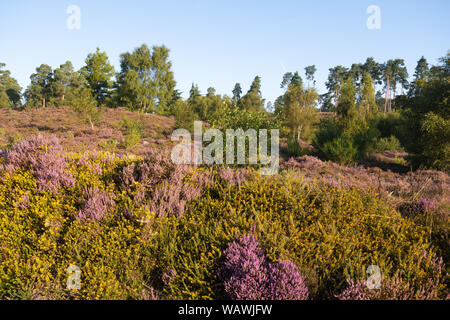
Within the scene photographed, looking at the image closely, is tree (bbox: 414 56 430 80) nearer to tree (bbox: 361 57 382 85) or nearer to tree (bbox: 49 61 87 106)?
tree (bbox: 361 57 382 85)

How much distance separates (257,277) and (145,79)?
44.1 m

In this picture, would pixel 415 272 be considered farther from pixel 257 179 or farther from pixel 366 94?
pixel 366 94

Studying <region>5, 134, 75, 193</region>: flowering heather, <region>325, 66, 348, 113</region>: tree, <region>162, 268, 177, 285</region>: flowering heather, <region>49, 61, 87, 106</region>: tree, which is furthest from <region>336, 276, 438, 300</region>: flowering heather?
<region>325, 66, 348, 113</region>: tree

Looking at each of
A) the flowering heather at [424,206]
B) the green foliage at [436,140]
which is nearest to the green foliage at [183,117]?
the green foliage at [436,140]

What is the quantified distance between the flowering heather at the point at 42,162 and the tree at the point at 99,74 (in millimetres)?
38813

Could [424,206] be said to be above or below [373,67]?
below

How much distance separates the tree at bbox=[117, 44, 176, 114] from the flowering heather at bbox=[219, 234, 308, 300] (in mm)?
40658

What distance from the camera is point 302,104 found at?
26094 millimetres

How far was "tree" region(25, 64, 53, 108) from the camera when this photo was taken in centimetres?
4978

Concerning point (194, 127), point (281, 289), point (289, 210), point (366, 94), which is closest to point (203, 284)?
point (281, 289)

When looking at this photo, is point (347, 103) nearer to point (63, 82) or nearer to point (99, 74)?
point (99, 74)

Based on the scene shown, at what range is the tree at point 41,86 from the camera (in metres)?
49.8

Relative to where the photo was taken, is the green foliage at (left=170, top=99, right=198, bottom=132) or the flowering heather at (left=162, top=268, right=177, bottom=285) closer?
the flowering heather at (left=162, top=268, right=177, bottom=285)

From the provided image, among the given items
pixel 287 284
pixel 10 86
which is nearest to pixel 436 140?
pixel 287 284
